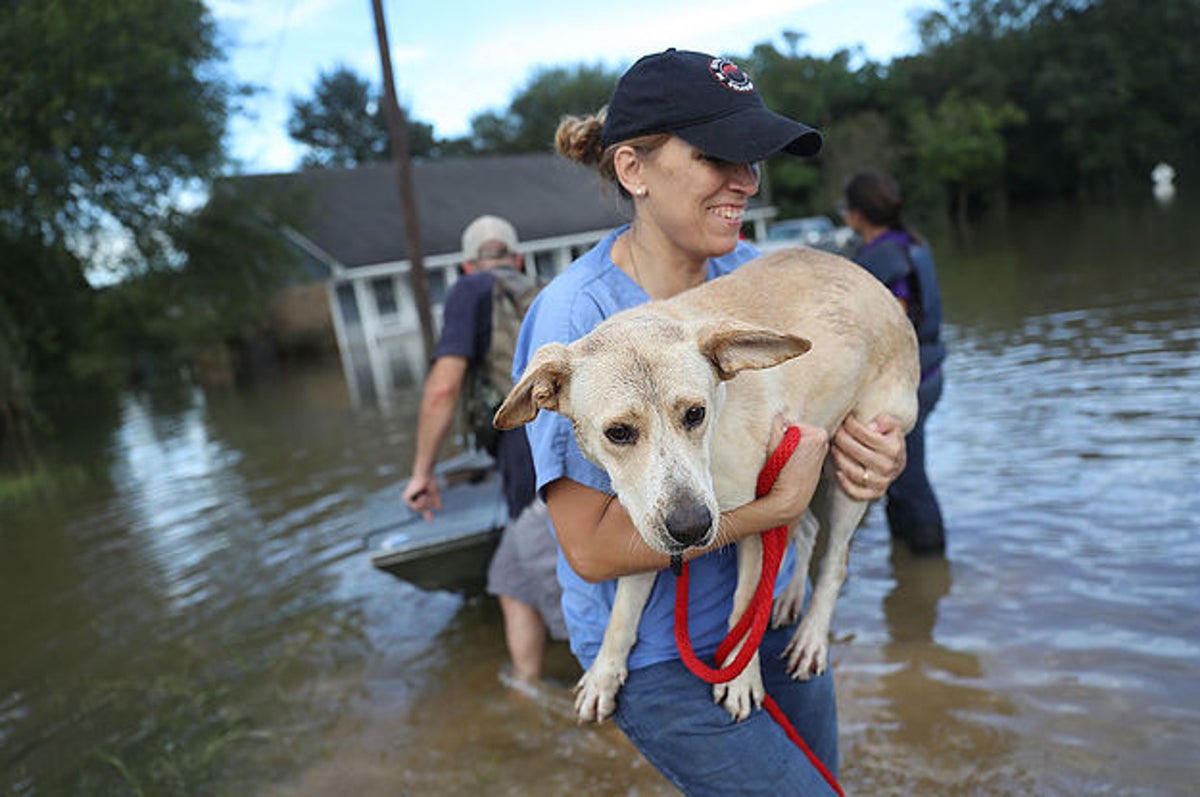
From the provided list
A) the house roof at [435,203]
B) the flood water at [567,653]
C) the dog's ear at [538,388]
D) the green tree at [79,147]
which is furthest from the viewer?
the house roof at [435,203]

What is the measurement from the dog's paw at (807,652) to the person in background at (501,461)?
2470mm

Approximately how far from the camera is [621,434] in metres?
1.95

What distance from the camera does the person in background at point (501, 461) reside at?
4.96 m

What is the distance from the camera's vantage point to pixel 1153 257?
63.4 ft

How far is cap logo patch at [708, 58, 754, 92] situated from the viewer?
86.1 inches

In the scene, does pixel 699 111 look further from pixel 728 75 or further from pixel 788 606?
pixel 788 606

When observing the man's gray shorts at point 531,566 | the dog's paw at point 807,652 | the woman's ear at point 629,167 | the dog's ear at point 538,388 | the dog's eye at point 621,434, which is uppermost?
the woman's ear at point 629,167

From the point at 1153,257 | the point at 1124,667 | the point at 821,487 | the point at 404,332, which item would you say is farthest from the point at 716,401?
the point at 404,332

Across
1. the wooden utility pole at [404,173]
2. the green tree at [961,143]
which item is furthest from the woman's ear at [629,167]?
the green tree at [961,143]

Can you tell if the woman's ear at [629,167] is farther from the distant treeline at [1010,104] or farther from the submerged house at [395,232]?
the distant treeline at [1010,104]

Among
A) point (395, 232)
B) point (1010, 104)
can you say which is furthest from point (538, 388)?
point (1010, 104)

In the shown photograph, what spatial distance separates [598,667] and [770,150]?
4.41ft

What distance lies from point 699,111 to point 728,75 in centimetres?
16

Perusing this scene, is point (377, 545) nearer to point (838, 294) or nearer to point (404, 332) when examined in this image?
point (838, 294)
